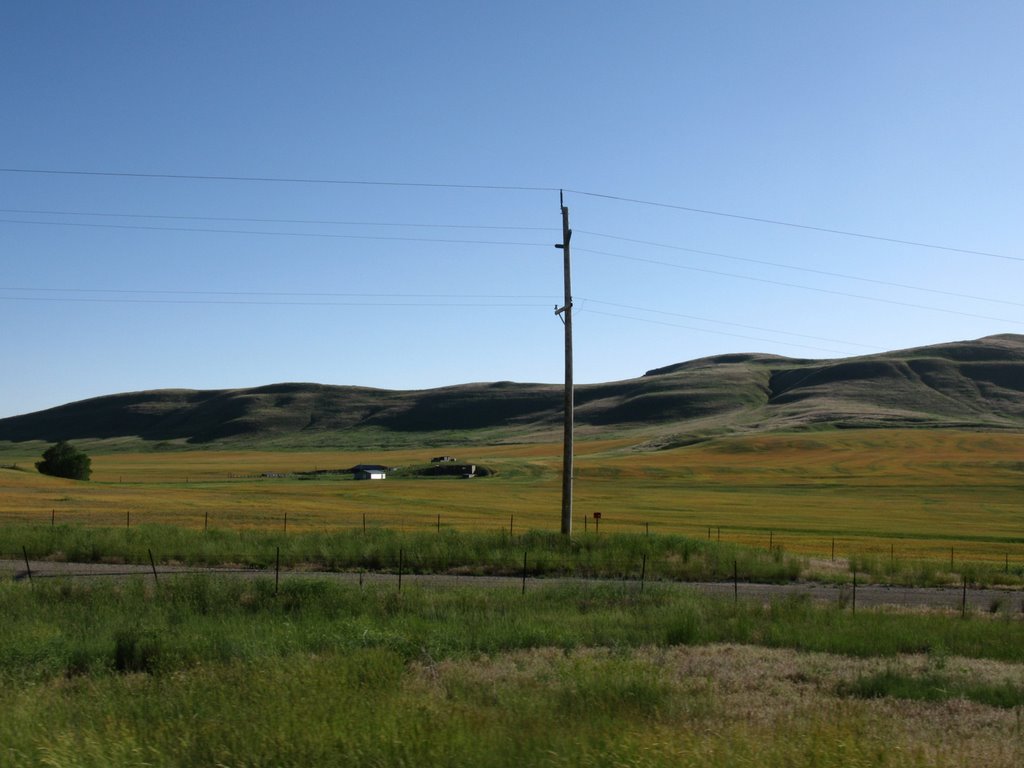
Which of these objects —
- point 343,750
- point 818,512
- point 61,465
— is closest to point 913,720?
point 343,750

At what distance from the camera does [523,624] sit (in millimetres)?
17391

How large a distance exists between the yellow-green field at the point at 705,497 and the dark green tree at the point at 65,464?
16.5ft

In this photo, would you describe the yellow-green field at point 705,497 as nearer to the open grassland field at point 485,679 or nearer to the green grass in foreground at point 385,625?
the green grass in foreground at point 385,625

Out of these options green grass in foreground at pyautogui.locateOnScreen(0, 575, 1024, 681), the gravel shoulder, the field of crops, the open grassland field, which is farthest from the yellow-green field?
the open grassland field

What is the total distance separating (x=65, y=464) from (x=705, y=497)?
64.1 meters

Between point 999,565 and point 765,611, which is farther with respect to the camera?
point 999,565

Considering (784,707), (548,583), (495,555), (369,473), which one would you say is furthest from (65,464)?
(784,707)

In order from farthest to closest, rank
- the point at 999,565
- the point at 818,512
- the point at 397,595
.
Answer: the point at 818,512 < the point at 999,565 < the point at 397,595

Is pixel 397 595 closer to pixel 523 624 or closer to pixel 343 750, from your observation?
pixel 523 624

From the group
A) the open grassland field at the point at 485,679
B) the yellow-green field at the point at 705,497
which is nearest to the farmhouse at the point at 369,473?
the yellow-green field at the point at 705,497

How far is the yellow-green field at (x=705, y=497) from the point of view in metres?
49.1

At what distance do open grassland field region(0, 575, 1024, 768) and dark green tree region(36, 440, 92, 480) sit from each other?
85.1m

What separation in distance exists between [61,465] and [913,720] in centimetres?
→ 10068

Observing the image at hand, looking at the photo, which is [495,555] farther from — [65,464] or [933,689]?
[65,464]
